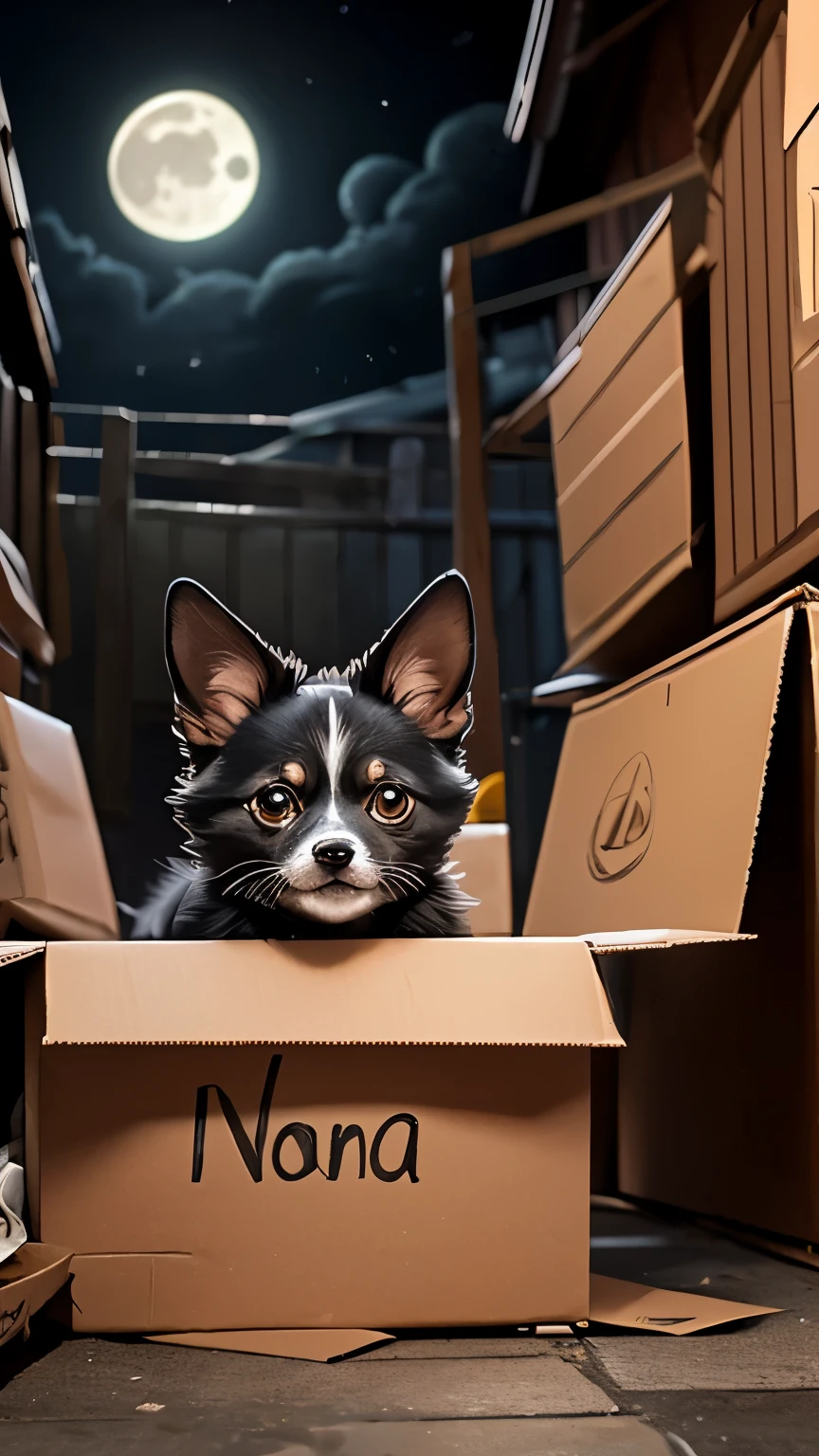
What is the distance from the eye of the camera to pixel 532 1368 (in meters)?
0.98

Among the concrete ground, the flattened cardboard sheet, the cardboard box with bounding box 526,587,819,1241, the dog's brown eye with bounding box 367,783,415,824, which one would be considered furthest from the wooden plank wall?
the flattened cardboard sheet

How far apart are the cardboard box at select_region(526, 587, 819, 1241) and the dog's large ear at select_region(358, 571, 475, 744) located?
1.12 ft

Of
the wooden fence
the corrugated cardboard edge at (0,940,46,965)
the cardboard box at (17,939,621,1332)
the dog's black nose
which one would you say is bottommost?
the cardboard box at (17,939,621,1332)

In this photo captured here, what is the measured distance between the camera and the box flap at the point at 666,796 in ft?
4.24

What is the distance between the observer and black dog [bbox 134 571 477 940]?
1189 millimetres

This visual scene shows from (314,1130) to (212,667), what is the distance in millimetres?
518

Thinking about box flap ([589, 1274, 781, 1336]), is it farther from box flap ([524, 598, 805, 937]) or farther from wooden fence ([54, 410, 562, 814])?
wooden fence ([54, 410, 562, 814])

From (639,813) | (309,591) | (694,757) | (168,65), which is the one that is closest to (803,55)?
(694,757)

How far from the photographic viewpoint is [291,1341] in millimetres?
1033

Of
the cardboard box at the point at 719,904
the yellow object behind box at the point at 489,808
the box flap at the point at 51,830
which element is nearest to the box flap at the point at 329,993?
the cardboard box at the point at 719,904

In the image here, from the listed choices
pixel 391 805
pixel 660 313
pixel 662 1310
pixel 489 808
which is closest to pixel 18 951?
pixel 391 805

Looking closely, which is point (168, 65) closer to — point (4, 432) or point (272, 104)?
point (272, 104)

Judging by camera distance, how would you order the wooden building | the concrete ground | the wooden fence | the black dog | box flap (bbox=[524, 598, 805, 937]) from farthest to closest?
1. the wooden fence
2. the wooden building
3. box flap (bbox=[524, 598, 805, 937])
4. the black dog
5. the concrete ground

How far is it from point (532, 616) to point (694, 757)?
965 mm
